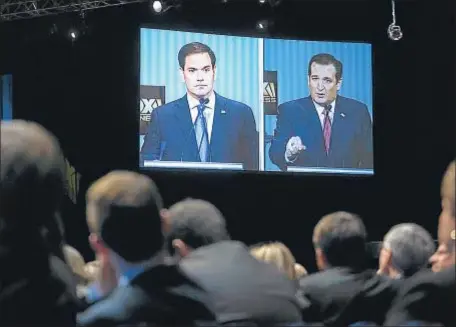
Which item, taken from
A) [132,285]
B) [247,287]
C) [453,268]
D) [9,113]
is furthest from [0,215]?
[9,113]

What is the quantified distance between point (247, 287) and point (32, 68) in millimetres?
5614

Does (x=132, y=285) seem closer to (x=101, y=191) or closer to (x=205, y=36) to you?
(x=101, y=191)

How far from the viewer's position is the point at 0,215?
3.54 feet

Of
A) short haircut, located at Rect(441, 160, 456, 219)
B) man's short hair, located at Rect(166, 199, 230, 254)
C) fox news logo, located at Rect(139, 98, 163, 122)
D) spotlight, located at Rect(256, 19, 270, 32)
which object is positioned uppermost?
spotlight, located at Rect(256, 19, 270, 32)

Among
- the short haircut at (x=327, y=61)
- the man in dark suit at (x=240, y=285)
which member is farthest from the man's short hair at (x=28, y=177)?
the short haircut at (x=327, y=61)

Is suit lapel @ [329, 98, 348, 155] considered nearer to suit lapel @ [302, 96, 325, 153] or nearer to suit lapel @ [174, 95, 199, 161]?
suit lapel @ [302, 96, 325, 153]

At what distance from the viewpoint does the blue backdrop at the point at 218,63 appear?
650 cm

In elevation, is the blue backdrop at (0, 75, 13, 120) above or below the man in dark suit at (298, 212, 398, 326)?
above

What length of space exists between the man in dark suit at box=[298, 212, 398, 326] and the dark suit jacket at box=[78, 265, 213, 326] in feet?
2.09

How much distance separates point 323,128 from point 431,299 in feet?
17.7

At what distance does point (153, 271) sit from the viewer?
1293 mm

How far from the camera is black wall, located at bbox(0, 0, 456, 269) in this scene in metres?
6.80

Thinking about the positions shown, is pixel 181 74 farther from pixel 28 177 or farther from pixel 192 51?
pixel 28 177

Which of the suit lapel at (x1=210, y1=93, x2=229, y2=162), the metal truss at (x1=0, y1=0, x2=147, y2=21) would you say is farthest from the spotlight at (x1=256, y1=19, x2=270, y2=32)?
the metal truss at (x1=0, y1=0, x2=147, y2=21)
